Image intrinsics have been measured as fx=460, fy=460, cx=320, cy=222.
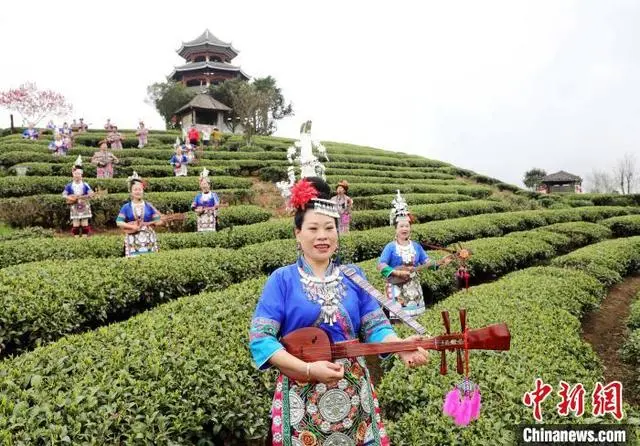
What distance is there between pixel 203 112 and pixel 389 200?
26.0 meters

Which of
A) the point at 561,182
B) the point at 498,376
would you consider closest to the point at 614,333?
the point at 498,376

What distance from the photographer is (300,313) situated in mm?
2297

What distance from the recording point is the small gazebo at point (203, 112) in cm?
3816

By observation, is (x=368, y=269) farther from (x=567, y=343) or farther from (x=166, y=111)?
(x=166, y=111)

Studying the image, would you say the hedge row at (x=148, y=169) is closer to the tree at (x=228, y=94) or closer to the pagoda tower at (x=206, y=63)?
the tree at (x=228, y=94)

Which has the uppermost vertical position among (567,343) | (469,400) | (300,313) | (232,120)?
(232,120)

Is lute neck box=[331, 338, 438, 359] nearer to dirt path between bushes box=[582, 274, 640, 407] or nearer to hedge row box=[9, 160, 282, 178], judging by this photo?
dirt path between bushes box=[582, 274, 640, 407]

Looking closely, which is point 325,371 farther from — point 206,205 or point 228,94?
point 228,94

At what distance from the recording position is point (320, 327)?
2.30m

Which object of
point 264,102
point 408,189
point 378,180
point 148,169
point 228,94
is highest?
point 228,94

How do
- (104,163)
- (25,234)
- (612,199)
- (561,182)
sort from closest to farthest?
1. (25,234)
2. (104,163)
3. (612,199)
4. (561,182)

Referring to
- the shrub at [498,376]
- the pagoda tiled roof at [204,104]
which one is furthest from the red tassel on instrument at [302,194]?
the pagoda tiled roof at [204,104]

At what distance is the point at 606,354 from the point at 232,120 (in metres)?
39.4

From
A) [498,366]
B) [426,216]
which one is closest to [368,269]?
[498,366]
